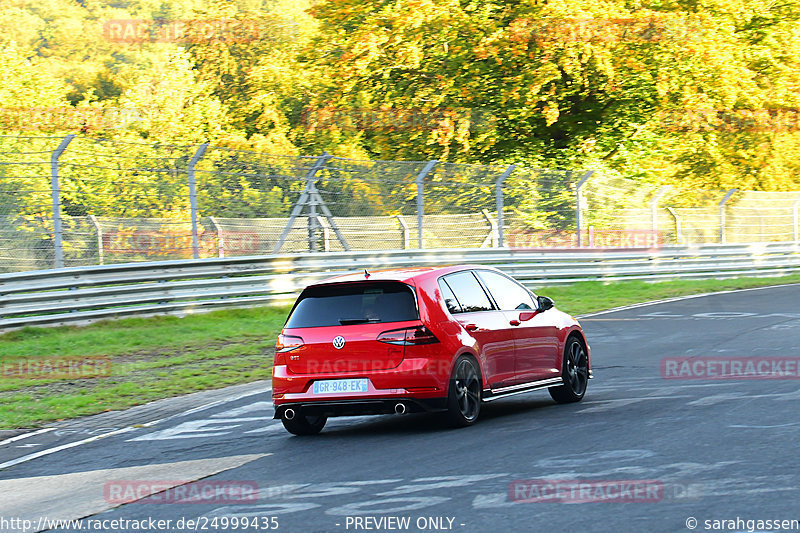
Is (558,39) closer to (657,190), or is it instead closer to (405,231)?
(657,190)

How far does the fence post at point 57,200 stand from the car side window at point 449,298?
9.22 m

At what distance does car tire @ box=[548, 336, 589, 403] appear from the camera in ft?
34.7

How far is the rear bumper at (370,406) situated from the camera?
29.3ft

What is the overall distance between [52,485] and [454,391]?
3154 mm

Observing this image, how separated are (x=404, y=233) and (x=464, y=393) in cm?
1396

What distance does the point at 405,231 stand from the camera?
23.1 metres

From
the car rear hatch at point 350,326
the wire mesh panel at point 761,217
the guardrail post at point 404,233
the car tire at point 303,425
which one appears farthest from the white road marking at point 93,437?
the wire mesh panel at point 761,217

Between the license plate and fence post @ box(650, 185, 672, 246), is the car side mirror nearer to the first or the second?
the license plate

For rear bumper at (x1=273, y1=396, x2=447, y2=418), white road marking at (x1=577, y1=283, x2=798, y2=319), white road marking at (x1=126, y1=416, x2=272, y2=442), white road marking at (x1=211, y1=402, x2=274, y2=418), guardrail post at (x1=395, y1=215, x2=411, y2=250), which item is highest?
guardrail post at (x1=395, y1=215, x2=411, y2=250)

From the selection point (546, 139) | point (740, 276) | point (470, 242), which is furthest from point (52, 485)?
point (546, 139)

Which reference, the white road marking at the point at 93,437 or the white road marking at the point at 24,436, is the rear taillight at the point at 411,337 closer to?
the white road marking at the point at 93,437

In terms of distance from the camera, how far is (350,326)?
922 cm

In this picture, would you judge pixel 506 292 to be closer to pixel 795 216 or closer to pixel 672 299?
pixel 672 299

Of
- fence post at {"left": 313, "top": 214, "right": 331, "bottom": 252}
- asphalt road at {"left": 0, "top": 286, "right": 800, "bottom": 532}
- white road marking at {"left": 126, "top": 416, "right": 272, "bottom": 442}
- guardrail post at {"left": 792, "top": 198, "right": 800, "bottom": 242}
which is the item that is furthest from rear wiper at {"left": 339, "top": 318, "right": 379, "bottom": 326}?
guardrail post at {"left": 792, "top": 198, "right": 800, "bottom": 242}
